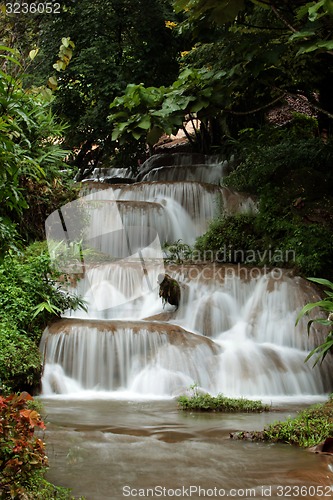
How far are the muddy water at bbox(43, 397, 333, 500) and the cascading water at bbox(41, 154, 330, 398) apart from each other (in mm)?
1801

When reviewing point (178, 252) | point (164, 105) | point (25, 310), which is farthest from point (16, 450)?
point (178, 252)

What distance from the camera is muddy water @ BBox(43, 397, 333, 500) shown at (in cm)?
371

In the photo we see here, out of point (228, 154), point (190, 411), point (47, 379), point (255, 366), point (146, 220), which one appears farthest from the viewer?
point (228, 154)

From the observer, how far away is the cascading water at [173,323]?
319 inches

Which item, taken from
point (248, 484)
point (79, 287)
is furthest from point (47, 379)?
point (248, 484)

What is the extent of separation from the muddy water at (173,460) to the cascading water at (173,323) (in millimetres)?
1801

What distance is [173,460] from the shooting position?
173 inches

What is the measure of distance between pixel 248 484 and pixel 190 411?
2.82 m

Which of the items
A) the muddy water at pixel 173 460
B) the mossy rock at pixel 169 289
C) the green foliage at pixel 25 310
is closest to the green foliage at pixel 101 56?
the mossy rock at pixel 169 289

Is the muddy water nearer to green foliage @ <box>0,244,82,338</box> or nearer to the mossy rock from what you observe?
green foliage @ <box>0,244,82,338</box>

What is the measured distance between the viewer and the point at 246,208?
13.9 m

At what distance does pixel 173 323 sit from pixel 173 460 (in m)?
5.50

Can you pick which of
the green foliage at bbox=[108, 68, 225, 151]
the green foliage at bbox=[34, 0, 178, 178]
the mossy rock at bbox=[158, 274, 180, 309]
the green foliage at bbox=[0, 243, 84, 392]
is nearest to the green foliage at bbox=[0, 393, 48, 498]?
the green foliage at bbox=[108, 68, 225, 151]

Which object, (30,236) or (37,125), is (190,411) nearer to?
(30,236)
